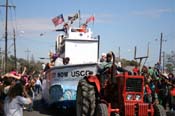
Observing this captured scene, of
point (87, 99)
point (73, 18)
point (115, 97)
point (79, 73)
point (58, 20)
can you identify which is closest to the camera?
point (115, 97)

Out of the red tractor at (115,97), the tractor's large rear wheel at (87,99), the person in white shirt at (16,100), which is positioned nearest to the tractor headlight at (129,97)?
the red tractor at (115,97)

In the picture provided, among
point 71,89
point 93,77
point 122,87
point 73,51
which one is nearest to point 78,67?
point 71,89

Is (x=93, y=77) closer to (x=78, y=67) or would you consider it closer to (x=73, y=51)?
(x=78, y=67)

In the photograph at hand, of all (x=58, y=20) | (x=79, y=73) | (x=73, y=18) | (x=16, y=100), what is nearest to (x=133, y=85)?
(x=16, y=100)

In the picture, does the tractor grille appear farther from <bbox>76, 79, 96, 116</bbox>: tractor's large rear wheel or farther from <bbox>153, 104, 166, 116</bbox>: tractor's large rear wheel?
<bbox>76, 79, 96, 116</bbox>: tractor's large rear wheel

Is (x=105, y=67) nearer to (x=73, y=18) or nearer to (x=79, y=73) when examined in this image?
(x=79, y=73)

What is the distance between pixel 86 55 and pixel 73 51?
0.90m

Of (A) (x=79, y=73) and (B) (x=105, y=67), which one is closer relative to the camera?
(B) (x=105, y=67)

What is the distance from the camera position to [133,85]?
35.4ft

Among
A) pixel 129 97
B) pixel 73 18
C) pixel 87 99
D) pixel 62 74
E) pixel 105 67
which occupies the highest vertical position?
pixel 73 18

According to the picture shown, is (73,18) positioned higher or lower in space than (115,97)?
higher

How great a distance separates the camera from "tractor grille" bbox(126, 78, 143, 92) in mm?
10680

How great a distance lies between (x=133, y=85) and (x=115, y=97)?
70 centimetres

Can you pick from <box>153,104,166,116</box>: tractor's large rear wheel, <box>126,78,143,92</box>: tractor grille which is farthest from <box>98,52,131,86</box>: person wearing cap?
<box>153,104,166,116</box>: tractor's large rear wheel
